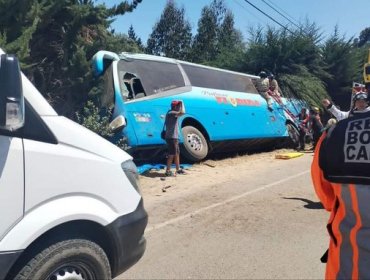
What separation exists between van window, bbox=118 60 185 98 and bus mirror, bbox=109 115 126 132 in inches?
32.7

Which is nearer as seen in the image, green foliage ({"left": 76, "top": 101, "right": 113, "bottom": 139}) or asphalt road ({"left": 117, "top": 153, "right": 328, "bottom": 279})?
asphalt road ({"left": 117, "top": 153, "right": 328, "bottom": 279})

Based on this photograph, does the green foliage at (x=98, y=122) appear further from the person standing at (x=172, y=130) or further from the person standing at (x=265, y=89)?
the person standing at (x=265, y=89)

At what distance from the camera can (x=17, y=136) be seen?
2717 millimetres

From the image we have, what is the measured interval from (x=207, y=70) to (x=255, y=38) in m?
10.5

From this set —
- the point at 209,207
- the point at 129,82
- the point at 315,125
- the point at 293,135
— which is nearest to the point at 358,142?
the point at 209,207

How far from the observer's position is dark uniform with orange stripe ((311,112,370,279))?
1.72m

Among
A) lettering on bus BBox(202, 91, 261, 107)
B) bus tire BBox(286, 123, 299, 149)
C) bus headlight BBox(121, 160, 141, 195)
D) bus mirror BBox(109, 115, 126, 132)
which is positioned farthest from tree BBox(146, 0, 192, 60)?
bus headlight BBox(121, 160, 141, 195)

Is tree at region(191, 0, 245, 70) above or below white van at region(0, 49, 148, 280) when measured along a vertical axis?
above

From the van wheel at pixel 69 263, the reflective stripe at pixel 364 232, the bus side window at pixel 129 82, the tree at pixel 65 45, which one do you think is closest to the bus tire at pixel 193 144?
the bus side window at pixel 129 82

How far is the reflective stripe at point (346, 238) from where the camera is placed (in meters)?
1.77

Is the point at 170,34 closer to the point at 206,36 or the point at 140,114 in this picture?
the point at 206,36

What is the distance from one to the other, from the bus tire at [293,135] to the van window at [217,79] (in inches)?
88.9

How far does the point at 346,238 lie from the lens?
1.78m

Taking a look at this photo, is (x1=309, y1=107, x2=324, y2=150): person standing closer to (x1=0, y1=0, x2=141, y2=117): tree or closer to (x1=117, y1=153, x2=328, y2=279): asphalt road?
(x1=117, y1=153, x2=328, y2=279): asphalt road
